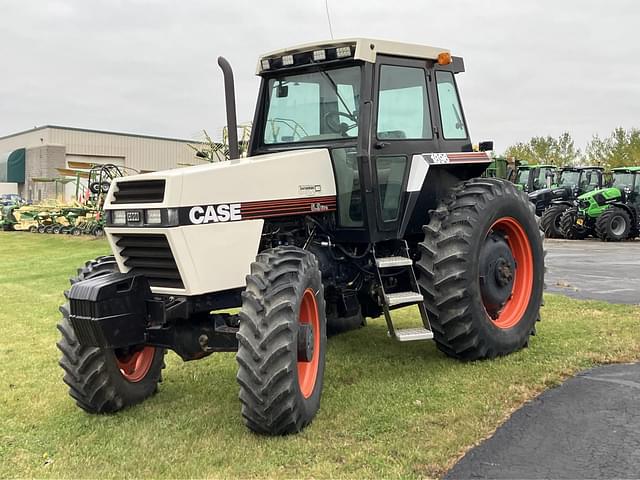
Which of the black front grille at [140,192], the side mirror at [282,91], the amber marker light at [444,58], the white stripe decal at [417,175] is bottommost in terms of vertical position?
the black front grille at [140,192]

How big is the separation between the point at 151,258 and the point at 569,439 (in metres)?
2.90

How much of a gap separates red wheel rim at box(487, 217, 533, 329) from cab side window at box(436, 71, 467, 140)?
0.97m

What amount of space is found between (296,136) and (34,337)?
4.07 metres

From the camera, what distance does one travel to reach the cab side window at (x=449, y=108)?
5992 millimetres

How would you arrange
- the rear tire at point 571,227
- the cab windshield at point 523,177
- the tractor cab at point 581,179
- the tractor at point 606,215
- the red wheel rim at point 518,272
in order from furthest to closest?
the cab windshield at point 523,177
the tractor cab at point 581,179
the rear tire at point 571,227
the tractor at point 606,215
the red wheel rim at point 518,272

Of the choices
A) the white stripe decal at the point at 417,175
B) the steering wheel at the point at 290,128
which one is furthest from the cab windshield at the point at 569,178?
the steering wheel at the point at 290,128

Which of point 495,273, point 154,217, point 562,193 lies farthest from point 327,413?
point 562,193

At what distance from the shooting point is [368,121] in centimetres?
518

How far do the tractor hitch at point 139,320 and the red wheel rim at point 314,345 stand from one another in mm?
486

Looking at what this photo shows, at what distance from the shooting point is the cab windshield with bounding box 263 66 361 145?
17.5ft

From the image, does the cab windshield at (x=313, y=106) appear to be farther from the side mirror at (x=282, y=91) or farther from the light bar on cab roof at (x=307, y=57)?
the light bar on cab roof at (x=307, y=57)

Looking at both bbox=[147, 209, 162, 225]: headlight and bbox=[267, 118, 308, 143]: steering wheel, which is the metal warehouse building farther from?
bbox=[147, 209, 162, 225]: headlight

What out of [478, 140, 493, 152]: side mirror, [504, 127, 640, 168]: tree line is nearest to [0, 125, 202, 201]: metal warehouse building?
[504, 127, 640, 168]: tree line

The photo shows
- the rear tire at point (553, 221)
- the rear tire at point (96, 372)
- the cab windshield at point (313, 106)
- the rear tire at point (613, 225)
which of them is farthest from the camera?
the rear tire at point (553, 221)
